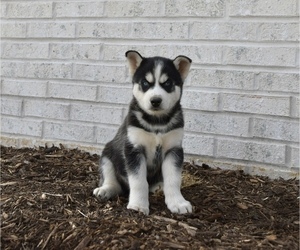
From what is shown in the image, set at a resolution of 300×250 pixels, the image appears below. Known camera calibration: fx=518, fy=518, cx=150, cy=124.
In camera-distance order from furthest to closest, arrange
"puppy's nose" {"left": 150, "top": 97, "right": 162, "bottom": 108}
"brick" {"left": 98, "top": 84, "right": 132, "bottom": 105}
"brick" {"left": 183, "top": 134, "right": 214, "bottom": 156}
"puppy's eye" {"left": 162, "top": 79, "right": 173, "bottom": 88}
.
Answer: "brick" {"left": 98, "top": 84, "right": 132, "bottom": 105} < "brick" {"left": 183, "top": 134, "right": 214, "bottom": 156} < "puppy's eye" {"left": 162, "top": 79, "right": 173, "bottom": 88} < "puppy's nose" {"left": 150, "top": 97, "right": 162, "bottom": 108}

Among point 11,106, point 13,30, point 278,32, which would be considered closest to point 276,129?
point 278,32

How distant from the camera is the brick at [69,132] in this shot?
6680 mm

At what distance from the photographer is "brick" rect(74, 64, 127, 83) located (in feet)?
21.1

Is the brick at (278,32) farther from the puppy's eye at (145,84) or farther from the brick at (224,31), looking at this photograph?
the puppy's eye at (145,84)

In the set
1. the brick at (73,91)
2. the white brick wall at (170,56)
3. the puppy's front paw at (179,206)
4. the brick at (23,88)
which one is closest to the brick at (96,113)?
the white brick wall at (170,56)

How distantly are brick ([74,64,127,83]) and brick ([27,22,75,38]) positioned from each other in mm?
462

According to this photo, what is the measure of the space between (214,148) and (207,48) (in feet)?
3.77

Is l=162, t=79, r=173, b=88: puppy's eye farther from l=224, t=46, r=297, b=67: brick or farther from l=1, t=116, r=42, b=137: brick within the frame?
l=1, t=116, r=42, b=137: brick

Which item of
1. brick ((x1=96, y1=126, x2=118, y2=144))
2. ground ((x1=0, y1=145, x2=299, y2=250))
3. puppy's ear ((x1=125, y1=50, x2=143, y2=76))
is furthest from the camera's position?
brick ((x1=96, y1=126, x2=118, y2=144))

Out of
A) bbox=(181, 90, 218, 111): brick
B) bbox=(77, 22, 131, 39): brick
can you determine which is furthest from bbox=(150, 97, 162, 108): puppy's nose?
bbox=(77, 22, 131, 39): brick

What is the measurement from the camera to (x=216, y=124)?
5.93m

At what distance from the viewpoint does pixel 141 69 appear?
4625mm

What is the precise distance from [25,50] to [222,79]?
2.83 meters

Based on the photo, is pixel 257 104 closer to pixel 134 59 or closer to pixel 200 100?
pixel 200 100
